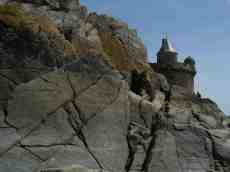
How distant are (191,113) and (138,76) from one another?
2979 mm

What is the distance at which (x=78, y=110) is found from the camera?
14805 mm

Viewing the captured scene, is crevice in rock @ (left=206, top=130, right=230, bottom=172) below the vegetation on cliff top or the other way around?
below

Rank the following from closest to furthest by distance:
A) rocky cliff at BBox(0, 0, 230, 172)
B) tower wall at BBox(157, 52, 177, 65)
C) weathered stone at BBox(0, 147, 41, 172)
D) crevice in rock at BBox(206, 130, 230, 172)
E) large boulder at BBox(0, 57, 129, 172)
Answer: weathered stone at BBox(0, 147, 41, 172), large boulder at BBox(0, 57, 129, 172), rocky cliff at BBox(0, 0, 230, 172), crevice in rock at BBox(206, 130, 230, 172), tower wall at BBox(157, 52, 177, 65)

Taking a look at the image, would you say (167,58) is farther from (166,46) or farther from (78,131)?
(78,131)

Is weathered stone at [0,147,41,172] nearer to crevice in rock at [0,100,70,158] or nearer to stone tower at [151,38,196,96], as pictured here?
crevice in rock at [0,100,70,158]

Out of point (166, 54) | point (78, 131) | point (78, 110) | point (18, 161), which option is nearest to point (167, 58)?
point (166, 54)

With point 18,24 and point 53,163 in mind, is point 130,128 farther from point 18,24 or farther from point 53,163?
point 18,24

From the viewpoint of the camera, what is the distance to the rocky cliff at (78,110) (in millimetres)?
13953

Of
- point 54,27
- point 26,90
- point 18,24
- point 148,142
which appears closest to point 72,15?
point 54,27

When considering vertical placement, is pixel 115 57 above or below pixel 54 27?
below

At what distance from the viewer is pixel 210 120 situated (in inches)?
763

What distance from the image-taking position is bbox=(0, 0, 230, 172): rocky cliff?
14.0 metres

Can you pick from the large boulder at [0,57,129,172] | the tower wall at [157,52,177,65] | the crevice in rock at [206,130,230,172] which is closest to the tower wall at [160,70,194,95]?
the tower wall at [157,52,177,65]

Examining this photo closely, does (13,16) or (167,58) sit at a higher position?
(13,16)
